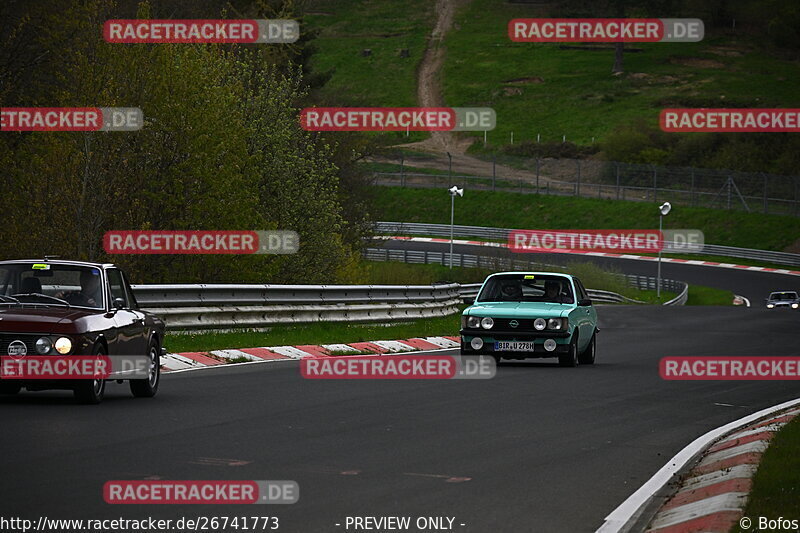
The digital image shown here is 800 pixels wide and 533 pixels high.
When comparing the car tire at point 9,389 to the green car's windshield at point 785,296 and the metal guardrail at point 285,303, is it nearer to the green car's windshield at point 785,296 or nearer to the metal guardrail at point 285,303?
the metal guardrail at point 285,303

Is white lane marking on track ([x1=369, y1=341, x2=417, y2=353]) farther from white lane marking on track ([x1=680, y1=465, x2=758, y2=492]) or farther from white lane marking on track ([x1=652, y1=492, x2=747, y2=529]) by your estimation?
white lane marking on track ([x1=652, y1=492, x2=747, y2=529])

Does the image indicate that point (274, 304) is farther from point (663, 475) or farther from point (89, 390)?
point (663, 475)

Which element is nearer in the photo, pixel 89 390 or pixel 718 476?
pixel 718 476

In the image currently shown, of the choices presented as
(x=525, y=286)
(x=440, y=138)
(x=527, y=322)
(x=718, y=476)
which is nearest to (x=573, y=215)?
(x=440, y=138)

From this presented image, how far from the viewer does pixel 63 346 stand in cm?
1314

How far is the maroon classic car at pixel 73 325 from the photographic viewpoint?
13141 mm

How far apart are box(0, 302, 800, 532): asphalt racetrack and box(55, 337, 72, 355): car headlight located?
A: 2.00ft

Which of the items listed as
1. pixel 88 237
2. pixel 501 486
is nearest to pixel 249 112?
pixel 88 237

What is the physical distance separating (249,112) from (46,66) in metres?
6.93

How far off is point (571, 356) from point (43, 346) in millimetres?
10270

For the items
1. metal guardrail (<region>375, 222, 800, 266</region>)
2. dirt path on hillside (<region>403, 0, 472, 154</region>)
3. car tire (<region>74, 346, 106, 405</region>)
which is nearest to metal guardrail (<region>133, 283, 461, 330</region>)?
car tire (<region>74, 346, 106, 405</region>)

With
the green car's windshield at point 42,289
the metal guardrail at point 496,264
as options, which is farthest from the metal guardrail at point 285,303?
the metal guardrail at point 496,264

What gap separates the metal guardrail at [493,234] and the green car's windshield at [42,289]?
62651mm

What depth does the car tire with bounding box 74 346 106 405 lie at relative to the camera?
13.6 metres
